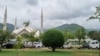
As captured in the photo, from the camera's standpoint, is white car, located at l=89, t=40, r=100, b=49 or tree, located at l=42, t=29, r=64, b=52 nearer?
tree, located at l=42, t=29, r=64, b=52

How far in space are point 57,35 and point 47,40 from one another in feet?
5.69

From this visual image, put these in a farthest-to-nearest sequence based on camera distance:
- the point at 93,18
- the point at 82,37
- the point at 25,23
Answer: the point at 25,23 < the point at 82,37 < the point at 93,18

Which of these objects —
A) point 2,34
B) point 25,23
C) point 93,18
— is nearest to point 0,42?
point 2,34

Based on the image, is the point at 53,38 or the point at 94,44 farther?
the point at 94,44

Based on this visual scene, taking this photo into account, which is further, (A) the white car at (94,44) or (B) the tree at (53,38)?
(A) the white car at (94,44)

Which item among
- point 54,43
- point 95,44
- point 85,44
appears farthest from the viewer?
point 85,44

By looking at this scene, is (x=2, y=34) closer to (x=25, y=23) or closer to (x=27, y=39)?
(x=27, y=39)

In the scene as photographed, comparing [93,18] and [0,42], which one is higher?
[93,18]

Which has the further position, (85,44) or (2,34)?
(85,44)

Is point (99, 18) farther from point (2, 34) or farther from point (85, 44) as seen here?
point (85, 44)

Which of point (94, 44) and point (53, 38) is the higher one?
point (53, 38)

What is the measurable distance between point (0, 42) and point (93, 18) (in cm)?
1493

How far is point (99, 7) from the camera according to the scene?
38.6m

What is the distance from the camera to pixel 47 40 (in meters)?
42.3
